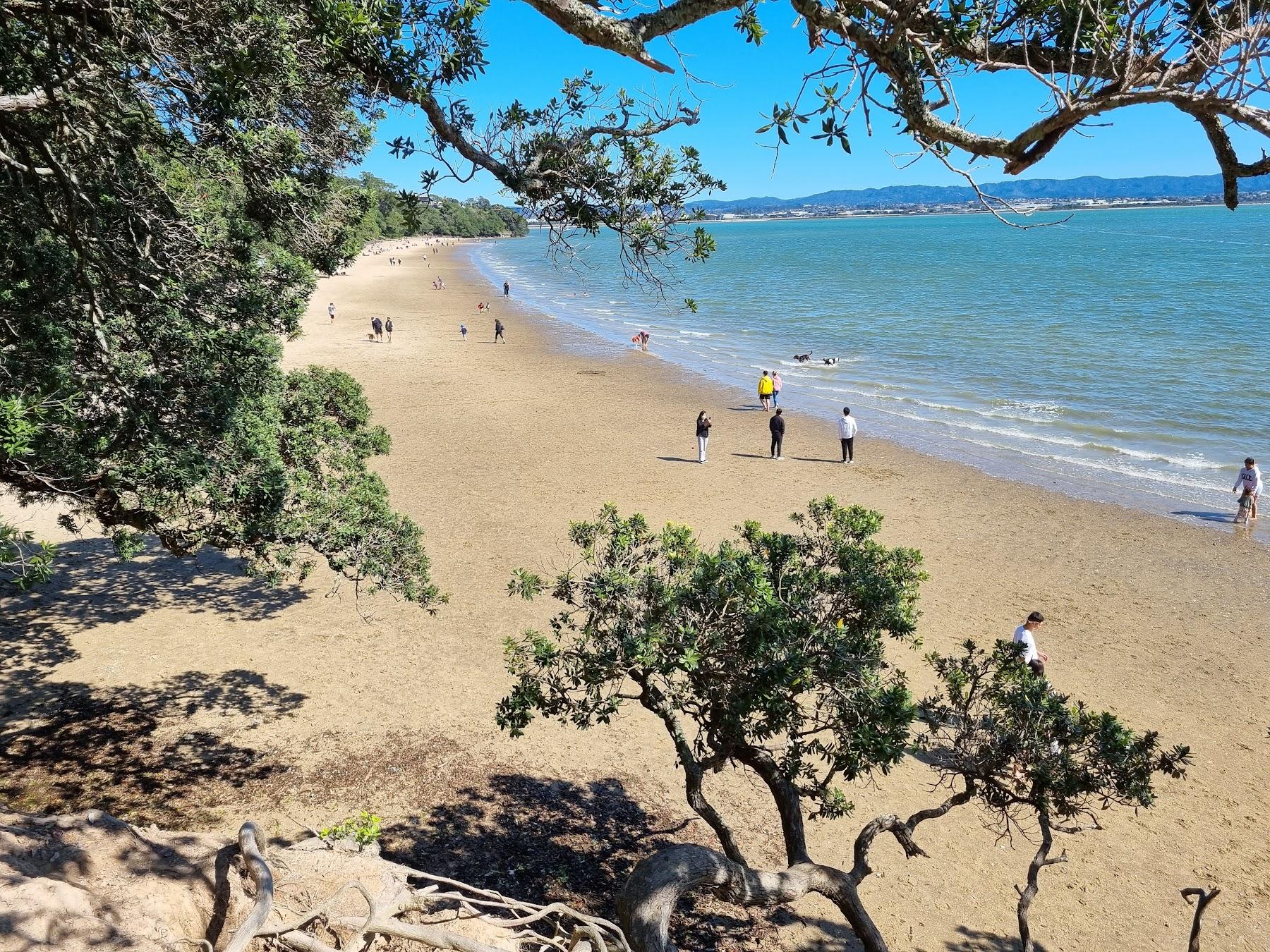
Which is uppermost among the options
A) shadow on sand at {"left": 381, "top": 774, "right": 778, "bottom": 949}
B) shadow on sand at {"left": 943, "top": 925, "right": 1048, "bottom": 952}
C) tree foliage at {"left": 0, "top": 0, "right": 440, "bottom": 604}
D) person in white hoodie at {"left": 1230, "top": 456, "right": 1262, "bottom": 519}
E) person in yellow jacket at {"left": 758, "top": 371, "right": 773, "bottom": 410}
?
tree foliage at {"left": 0, "top": 0, "right": 440, "bottom": 604}

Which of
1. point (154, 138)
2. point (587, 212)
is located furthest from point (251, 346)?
point (587, 212)

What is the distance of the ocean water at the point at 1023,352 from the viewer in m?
21.6

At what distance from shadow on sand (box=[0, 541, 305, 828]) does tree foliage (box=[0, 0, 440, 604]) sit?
2573mm

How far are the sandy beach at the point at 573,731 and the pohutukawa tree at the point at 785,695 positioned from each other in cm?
173

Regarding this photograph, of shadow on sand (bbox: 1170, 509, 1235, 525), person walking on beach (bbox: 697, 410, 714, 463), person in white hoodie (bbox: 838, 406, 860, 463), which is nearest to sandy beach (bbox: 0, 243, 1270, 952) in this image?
shadow on sand (bbox: 1170, 509, 1235, 525)

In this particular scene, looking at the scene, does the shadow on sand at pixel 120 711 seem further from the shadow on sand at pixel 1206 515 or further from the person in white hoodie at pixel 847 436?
the shadow on sand at pixel 1206 515

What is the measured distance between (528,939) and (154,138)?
6.14 metres

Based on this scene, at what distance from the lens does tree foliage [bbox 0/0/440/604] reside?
211 inches

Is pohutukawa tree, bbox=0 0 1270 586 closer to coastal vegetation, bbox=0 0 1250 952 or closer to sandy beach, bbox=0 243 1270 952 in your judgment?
coastal vegetation, bbox=0 0 1250 952

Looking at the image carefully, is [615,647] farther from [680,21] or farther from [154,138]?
[154,138]

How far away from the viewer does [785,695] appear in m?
5.23

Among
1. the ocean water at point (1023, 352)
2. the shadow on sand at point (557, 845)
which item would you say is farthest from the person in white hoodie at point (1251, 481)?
the shadow on sand at point (557, 845)

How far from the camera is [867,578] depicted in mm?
6047

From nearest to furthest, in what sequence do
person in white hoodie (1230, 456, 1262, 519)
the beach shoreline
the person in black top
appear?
person in white hoodie (1230, 456, 1262, 519)
the beach shoreline
the person in black top
